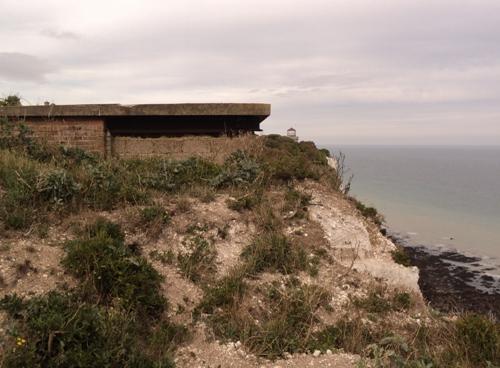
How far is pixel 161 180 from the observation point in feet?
25.8

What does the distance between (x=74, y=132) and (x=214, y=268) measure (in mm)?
5083

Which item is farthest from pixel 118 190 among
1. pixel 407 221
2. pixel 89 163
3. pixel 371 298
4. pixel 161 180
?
pixel 407 221

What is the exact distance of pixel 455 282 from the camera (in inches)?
631

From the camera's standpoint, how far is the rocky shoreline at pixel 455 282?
1345cm

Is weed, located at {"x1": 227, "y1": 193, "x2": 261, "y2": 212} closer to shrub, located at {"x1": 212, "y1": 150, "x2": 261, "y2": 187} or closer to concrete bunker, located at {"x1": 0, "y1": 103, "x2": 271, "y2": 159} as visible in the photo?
→ shrub, located at {"x1": 212, "y1": 150, "x2": 261, "y2": 187}

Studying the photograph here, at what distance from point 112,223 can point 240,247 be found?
200 cm

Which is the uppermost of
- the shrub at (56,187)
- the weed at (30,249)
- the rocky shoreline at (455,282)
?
the shrub at (56,187)

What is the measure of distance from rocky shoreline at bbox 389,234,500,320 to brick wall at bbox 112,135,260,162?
712 cm

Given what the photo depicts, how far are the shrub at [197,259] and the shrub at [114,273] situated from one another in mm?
541

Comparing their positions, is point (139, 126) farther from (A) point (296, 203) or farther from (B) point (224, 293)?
(B) point (224, 293)

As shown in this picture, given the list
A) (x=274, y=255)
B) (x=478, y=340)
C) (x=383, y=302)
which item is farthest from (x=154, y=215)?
(x=478, y=340)

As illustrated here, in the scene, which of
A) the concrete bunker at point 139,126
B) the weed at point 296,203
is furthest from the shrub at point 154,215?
the concrete bunker at point 139,126

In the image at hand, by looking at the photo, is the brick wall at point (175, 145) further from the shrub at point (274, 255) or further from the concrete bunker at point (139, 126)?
the shrub at point (274, 255)

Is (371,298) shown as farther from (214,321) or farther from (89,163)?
(89,163)
